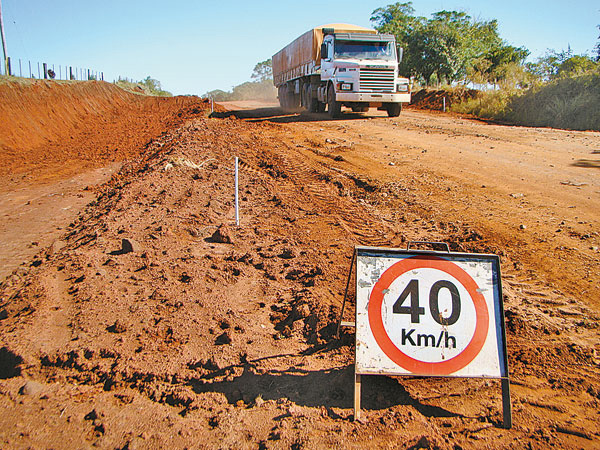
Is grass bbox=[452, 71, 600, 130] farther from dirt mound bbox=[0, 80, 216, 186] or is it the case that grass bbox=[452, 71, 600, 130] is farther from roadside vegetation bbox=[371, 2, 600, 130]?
dirt mound bbox=[0, 80, 216, 186]

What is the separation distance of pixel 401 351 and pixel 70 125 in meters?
24.7

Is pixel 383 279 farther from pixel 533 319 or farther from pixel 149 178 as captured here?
pixel 149 178

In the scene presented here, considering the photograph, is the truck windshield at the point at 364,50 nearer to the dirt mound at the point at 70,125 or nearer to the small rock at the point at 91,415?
the dirt mound at the point at 70,125

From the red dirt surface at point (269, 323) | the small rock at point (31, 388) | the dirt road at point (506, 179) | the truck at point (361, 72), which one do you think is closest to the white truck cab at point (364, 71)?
the truck at point (361, 72)

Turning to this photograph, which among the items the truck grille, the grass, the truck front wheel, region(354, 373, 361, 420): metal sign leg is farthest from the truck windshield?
region(354, 373, 361, 420): metal sign leg

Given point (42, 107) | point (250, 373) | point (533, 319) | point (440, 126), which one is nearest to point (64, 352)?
point (250, 373)

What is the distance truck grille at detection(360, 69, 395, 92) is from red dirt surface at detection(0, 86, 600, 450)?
10179 mm

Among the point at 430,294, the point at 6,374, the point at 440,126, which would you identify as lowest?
the point at 6,374

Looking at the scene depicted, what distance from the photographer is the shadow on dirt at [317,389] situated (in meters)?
3.33

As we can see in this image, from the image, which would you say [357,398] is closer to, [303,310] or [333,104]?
[303,310]

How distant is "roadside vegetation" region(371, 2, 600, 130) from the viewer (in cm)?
1816

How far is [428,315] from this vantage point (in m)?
3.30

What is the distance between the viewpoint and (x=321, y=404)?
3.32 metres

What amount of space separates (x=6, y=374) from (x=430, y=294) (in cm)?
328
